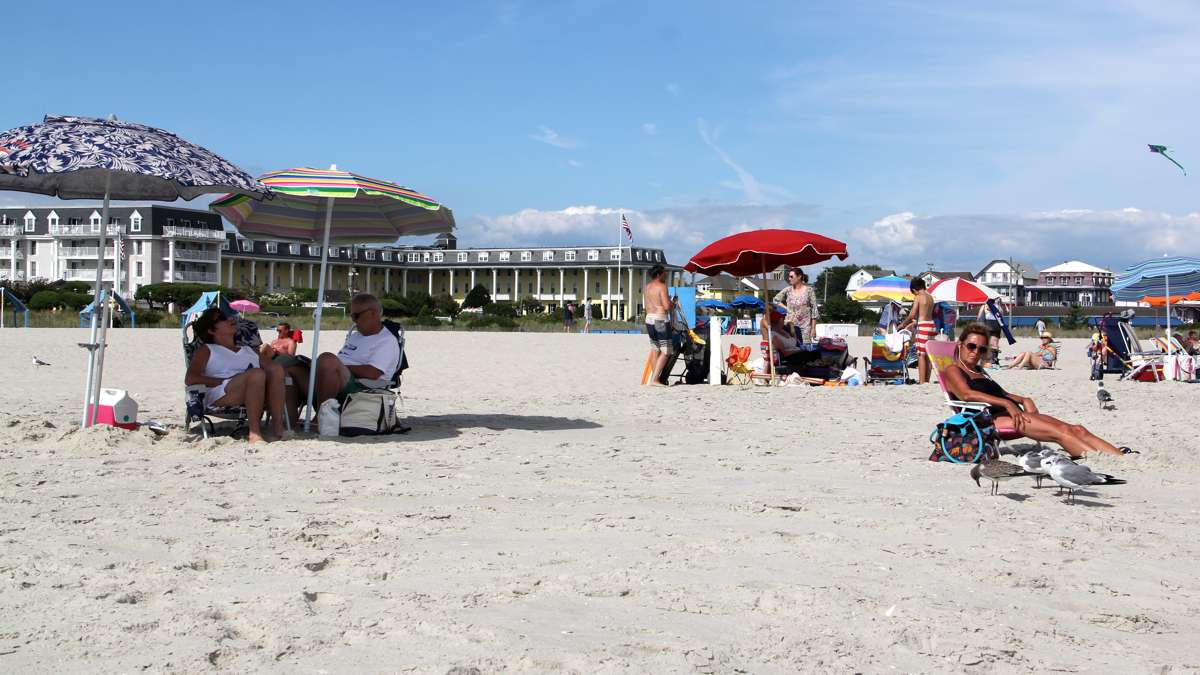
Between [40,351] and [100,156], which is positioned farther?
[40,351]

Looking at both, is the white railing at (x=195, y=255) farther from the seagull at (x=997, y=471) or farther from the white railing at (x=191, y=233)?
the seagull at (x=997, y=471)

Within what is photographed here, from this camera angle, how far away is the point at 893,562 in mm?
4008

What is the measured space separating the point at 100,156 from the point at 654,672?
504cm

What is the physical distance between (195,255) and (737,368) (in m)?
91.3

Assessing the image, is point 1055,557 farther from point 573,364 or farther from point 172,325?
point 172,325

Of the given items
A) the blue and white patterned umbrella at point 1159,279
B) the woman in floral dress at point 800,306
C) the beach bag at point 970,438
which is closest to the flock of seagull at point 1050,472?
the beach bag at point 970,438

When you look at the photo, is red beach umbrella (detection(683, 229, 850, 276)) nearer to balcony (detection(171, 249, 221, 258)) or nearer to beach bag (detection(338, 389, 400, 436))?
beach bag (detection(338, 389, 400, 436))

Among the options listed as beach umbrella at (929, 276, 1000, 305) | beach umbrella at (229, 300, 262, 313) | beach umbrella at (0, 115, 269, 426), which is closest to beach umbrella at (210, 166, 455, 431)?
beach umbrella at (0, 115, 269, 426)

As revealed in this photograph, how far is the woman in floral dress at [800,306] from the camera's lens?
1280 centimetres

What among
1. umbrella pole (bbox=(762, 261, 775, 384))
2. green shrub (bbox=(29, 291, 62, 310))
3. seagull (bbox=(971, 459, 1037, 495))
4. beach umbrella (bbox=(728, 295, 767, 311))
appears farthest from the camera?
beach umbrella (bbox=(728, 295, 767, 311))

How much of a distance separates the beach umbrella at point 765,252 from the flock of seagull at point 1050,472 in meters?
6.42

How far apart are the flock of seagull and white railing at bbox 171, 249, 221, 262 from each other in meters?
96.5

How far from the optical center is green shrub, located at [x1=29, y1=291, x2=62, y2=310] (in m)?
50.1

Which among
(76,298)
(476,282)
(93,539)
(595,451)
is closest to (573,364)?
(595,451)
